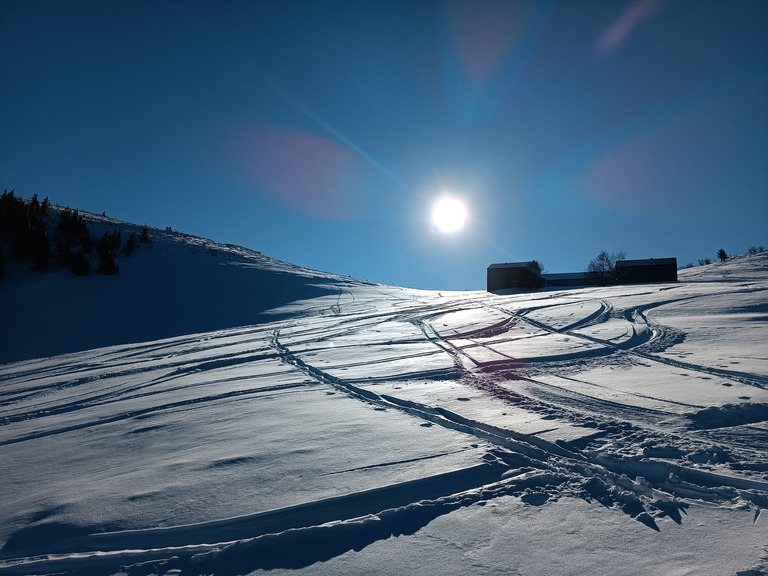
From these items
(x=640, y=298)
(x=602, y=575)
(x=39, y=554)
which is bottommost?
(x=39, y=554)

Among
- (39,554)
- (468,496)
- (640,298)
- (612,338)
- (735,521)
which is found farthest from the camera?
(640,298)

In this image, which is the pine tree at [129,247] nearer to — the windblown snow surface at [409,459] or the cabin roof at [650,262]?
the windblown snow surface at [409,459]

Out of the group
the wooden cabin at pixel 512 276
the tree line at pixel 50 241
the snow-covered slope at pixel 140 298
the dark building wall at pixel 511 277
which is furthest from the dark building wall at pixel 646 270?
the tree line at pixel 50 241

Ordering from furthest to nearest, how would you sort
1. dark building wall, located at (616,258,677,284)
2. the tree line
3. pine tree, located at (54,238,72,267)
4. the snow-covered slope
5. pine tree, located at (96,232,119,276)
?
1. dark building wall, located at (616,258,677,284)
2. pine tree, located at (96,232,119,276)
3. pine tree, located at (54,238,72,267)
4. the tree line
5. the snow-covered slope

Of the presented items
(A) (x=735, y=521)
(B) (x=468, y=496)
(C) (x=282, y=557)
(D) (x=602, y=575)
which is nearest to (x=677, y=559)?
(D) (x=602, y=575)

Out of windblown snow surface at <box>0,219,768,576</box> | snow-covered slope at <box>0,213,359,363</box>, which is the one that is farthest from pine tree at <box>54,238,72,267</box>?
windblown snow surface at <box>0,219,768,576</box>

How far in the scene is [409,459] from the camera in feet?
12.2

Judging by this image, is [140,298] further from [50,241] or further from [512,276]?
[512,276]

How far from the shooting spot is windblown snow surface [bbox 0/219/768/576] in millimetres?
2559

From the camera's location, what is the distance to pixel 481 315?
15.1m

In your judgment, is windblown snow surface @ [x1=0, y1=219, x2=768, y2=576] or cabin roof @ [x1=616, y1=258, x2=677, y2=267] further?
→ cabin roof @ [x1=616, y1=258, x2=677, y2=267]

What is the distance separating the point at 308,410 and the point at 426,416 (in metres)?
1.74

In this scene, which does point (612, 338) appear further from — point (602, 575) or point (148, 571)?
point (148, 571)

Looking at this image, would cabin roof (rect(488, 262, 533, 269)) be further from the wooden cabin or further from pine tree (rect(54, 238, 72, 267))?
pine tree (rect(54, 238, 72, 267))
